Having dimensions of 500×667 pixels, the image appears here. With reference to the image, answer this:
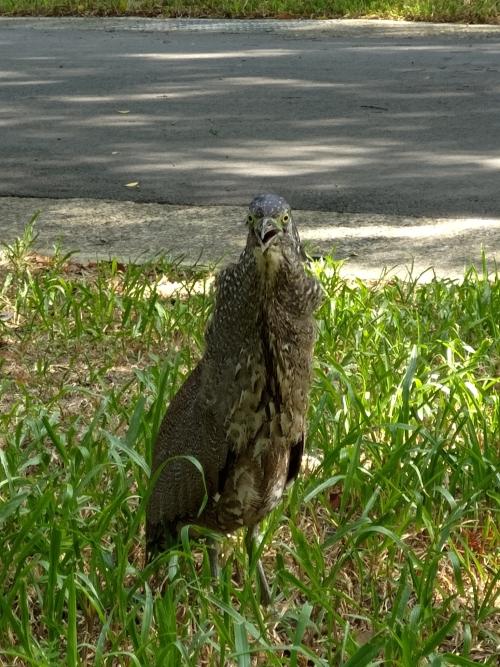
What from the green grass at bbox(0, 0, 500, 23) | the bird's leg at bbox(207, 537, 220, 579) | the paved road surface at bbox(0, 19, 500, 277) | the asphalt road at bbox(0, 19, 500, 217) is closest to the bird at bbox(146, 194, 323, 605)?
the bird's leg at bbox(207, 537, 220, 579)

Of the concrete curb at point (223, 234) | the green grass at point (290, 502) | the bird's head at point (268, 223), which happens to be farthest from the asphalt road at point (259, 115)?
the bird's head at point (268, 223)

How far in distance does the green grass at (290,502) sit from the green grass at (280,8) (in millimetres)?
9381

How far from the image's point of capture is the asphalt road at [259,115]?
7336mm

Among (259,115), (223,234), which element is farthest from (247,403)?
(259,115)

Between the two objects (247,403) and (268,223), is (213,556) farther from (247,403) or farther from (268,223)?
(268,223)

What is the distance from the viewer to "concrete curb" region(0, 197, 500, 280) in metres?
6.02

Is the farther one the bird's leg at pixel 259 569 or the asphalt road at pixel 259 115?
the asphalt road at pixel 259 115

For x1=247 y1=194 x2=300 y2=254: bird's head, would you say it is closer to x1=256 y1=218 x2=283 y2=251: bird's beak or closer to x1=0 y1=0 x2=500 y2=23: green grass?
x1=256 y1=218 x2=283 y2=251: bird's beak

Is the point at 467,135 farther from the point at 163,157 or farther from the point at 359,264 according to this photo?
the point at 359,264

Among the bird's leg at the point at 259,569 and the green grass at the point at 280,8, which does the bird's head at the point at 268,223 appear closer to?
the bird's leg at the point at 259,569

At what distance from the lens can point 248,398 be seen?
124 inches

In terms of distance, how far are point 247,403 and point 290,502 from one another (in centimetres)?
66

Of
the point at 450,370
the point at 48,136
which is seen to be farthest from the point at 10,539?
the point at 48,136

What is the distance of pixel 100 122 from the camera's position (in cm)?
923
